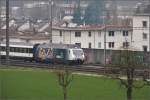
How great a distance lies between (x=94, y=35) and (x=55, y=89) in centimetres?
704

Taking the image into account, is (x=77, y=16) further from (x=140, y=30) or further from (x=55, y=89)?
(x=55, y=89)

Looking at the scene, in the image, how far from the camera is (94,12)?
12398 mm

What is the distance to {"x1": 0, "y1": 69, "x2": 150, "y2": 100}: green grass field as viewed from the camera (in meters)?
5.45

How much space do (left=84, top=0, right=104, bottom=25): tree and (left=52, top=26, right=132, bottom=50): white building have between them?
22 cm

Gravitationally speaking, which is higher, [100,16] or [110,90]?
[100,16]

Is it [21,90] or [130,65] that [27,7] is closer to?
[21,90]

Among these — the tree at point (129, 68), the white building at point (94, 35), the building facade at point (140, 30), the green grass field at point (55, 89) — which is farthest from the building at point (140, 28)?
the tree at point (129, 68)

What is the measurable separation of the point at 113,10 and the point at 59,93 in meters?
7.03

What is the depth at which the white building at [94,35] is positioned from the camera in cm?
1311

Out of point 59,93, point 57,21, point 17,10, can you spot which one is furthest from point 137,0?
point 59,93

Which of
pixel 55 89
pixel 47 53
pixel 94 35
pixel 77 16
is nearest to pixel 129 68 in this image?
pixel 55 89

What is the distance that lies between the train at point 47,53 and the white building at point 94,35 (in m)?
1.51

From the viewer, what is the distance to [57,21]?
13.7m

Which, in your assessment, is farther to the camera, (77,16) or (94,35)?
(77,16)
